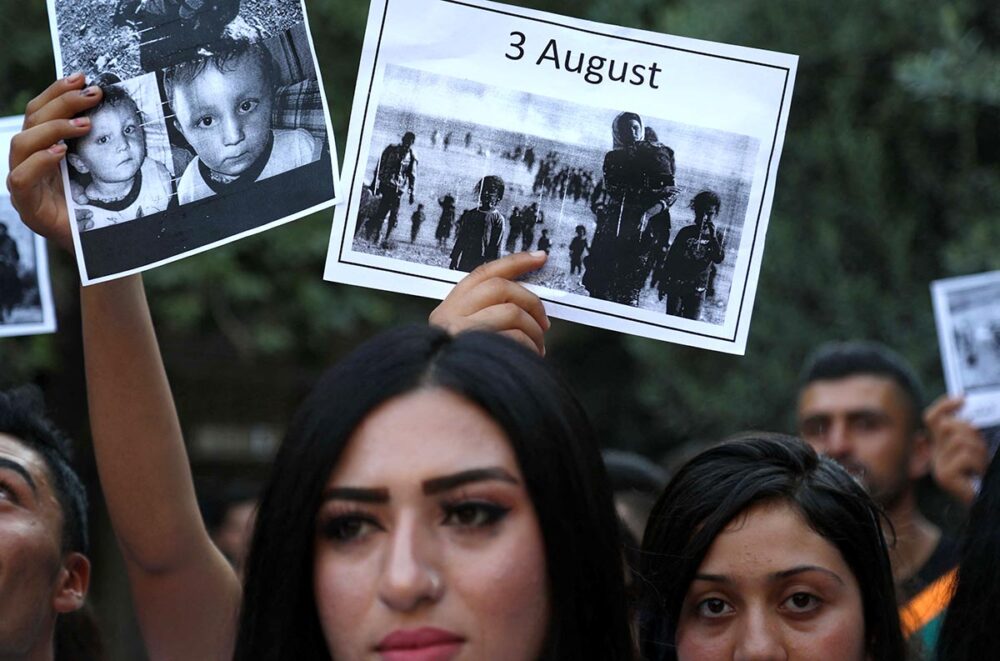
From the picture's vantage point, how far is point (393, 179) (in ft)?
9.21

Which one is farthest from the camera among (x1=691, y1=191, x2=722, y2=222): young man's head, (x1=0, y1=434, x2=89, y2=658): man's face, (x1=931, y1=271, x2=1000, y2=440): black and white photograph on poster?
(x1=931, y1=271, x2=1000, y2=440): black and white photograph on poster

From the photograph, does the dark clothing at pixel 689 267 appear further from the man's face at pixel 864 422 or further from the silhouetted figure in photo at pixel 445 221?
the man's face at pixel 864 422

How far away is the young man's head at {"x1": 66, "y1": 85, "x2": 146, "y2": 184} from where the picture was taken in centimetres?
274

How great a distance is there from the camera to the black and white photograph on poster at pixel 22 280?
3.36m

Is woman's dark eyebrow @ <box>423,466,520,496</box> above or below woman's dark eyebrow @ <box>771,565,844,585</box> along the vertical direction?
above

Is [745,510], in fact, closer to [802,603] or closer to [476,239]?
[802,603]

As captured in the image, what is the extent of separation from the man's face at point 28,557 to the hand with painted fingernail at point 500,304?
1073 millimetres

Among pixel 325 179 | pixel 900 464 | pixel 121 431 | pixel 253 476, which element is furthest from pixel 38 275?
pixel 253 476

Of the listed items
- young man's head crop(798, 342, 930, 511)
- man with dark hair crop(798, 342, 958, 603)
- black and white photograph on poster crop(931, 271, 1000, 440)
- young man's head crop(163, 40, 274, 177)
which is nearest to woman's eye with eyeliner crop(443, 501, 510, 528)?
young man's head crop(163, 40, 274, 177)

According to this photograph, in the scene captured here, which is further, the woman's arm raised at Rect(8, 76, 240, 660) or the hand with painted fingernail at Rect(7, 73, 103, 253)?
the woman's arm raised at Rect(8, 76, 240, 660)

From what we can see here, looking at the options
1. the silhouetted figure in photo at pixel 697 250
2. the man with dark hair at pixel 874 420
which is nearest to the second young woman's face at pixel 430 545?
the silhouetted figure in photo at pixel 697 250

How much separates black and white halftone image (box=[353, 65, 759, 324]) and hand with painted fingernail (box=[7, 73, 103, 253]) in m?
0.52

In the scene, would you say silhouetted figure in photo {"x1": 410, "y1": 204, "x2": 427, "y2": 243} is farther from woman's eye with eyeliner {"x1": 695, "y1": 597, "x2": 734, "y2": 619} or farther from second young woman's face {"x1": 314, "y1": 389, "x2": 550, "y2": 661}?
woman's eye with eyeliner {"x1": 695, "y1": 597, "x2": 734, "y2": 619}

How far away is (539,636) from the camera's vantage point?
2229 mm
